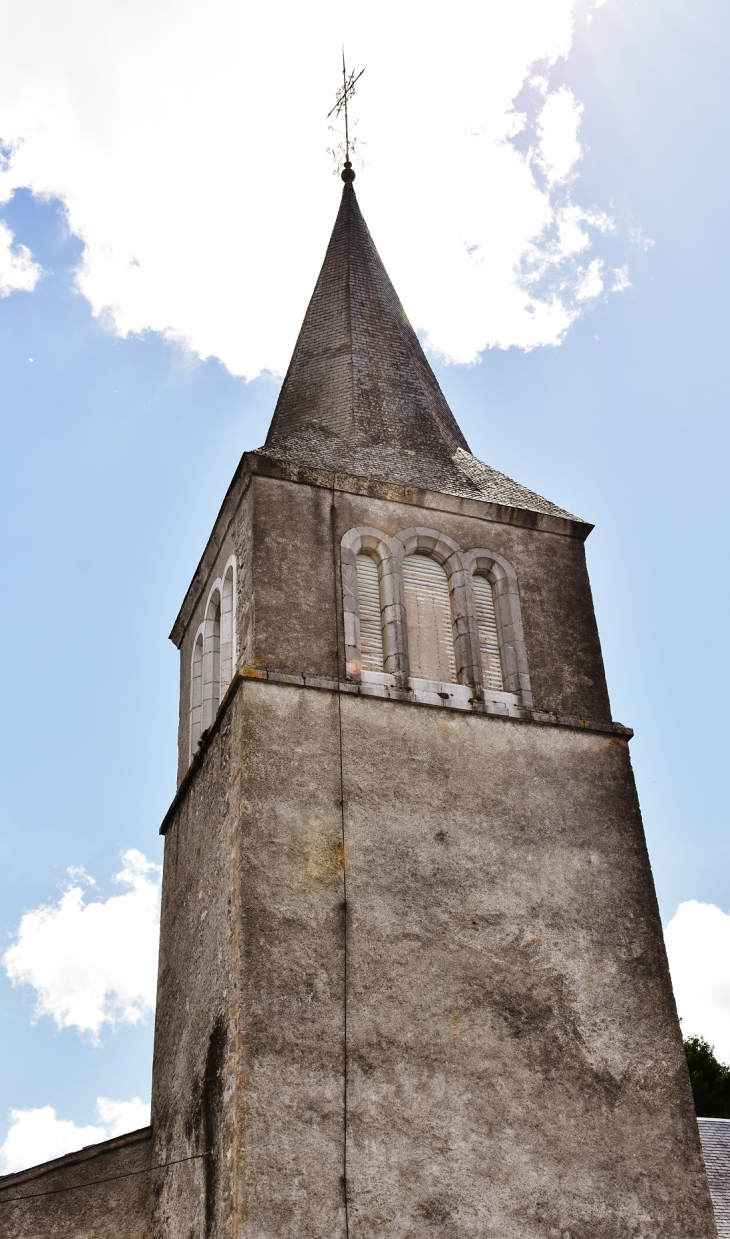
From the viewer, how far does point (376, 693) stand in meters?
12.0

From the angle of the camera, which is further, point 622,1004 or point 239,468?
point 239,468

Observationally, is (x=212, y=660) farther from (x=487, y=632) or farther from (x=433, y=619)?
(x=487, y=632)

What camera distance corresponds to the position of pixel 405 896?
10.9 m

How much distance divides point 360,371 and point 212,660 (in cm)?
470

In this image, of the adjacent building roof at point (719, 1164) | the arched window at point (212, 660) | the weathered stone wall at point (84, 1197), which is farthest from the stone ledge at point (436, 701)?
the adjacent building roof at point (719, 1164)

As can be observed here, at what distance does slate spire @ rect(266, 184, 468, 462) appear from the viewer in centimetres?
1543

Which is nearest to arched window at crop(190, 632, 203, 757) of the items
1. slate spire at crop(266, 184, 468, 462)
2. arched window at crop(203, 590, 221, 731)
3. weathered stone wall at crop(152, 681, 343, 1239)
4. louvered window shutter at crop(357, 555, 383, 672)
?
arched window at crop(203, 590, 221, 731)

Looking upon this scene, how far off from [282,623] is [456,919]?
3499mm

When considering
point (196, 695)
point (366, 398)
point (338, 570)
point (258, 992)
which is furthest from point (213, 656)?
point (258, 992)

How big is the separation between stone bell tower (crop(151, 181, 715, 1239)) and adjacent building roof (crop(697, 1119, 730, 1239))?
17.1ft

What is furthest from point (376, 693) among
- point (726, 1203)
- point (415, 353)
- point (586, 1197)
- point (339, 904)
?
Result: point (726, 1203)

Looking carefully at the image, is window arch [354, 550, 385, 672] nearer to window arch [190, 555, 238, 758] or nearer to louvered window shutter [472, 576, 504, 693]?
louvered window shutter [472, 576, 504, 693]

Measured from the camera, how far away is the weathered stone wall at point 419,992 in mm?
9570

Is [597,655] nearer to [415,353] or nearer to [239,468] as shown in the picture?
[239,468]
